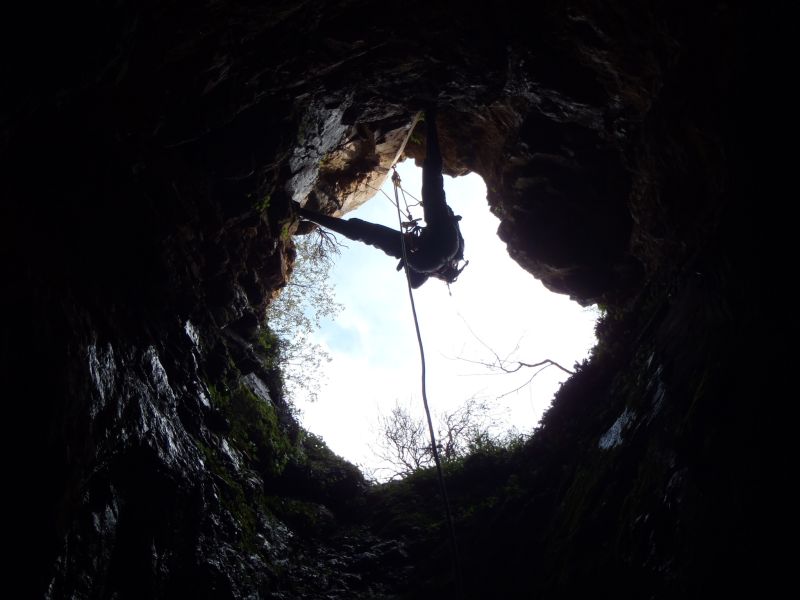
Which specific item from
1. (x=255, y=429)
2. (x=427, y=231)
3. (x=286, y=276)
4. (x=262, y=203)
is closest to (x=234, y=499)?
(x=255, y=429)

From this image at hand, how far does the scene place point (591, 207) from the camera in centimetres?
830

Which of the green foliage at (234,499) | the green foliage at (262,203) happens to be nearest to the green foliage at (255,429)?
the green foliage at (234,499)

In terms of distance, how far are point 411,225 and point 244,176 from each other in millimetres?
3575

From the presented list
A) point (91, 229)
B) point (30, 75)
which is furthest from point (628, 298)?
point (30, 75)

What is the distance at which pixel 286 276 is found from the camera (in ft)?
30.8

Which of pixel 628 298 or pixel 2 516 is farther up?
pixel 628 298

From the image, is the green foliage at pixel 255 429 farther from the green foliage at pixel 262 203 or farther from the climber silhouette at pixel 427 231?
the climber silhouette at pixel 427 231

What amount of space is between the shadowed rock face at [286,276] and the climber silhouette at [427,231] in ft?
3.24

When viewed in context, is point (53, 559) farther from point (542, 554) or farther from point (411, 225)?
point (411, 225)

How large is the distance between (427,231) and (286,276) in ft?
9.45

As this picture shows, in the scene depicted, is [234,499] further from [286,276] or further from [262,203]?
[286,276]

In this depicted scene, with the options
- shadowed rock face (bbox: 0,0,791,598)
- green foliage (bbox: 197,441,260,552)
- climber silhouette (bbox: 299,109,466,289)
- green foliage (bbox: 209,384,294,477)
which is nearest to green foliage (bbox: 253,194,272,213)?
shadowed rock face (bbox: 0,0,791,598)

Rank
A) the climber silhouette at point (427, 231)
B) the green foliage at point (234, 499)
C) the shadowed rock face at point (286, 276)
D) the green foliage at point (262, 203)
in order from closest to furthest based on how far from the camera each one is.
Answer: the shadowed rock face at point (286, 276) → the green foliage at point (234, 499) → the green foliage at point (262, 203) → the climber silhouette at point (427, 231)

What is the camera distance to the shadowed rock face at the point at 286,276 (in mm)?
3277
